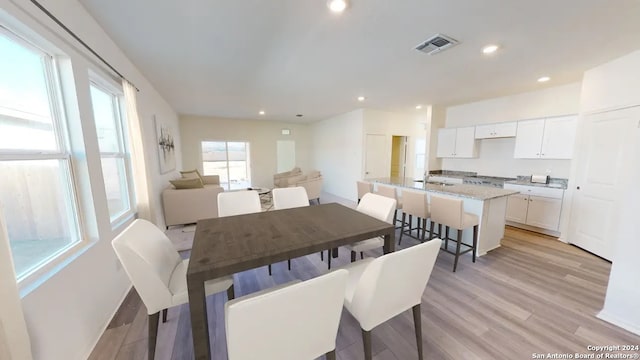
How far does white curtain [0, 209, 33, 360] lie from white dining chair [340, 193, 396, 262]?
6.26 feet

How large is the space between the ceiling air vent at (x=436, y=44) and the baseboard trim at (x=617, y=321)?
2738 mm

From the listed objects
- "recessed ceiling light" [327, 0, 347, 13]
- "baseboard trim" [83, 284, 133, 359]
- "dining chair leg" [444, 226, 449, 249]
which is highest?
"recessed ceiling light" [327, 0, 347, 13]

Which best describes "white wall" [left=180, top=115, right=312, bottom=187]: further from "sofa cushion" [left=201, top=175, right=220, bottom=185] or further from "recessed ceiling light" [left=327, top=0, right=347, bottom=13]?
"recessed ceiling light" [left=327, top=0, right=347, bottom=13]

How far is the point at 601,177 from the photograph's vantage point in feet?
9.12

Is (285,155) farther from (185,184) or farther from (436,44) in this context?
(436,44)

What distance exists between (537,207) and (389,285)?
4.13m

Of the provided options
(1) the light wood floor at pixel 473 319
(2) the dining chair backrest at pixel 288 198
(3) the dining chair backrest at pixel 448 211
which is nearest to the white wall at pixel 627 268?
(1) the light wood floor at pixel 473 319

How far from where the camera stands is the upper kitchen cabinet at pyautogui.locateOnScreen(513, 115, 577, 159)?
3.43 meters

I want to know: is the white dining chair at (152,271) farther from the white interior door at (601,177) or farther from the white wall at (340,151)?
the white wall at (340,151)

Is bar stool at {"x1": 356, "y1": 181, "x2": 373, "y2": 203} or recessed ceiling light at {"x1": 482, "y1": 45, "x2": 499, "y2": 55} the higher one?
recessed ceiling light at {"x1": 482, "y1": 45, "x2": 499, "y2": 55}

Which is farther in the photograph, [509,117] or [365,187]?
[509,117]

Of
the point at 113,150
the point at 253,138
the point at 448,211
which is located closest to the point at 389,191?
the point at 448,211

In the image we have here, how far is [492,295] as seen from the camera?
6.77 ft

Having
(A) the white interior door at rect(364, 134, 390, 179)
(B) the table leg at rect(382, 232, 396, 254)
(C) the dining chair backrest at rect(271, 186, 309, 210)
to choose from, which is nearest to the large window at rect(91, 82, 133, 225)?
(C) the dining chair backrest at rect(271, 186, 309, 210)
